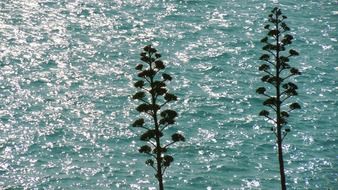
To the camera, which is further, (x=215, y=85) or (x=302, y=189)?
(x=215, y=85)

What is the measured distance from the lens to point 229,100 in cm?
8100

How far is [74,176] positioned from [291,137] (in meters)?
24.3

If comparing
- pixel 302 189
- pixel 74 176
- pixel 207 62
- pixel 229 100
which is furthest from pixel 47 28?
pixel 302 189

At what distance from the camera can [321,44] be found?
3866 inches

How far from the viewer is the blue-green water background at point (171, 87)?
63906 millimetres

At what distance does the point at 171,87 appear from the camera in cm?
8369

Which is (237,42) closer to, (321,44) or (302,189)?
(321,44)

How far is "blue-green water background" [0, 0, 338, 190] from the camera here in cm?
6391

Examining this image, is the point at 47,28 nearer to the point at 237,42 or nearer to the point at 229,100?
the point at 237,42

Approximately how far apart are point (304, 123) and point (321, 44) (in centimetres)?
2685

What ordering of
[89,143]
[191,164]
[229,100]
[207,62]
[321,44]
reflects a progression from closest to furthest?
[191,164] → [89,143] → [229,100] → [207,62] → [321,44]

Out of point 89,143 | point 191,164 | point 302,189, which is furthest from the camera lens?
point 89,143

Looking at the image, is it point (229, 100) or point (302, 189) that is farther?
point (229, 100)

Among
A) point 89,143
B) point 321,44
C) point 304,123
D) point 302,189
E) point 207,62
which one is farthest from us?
point 321,44
